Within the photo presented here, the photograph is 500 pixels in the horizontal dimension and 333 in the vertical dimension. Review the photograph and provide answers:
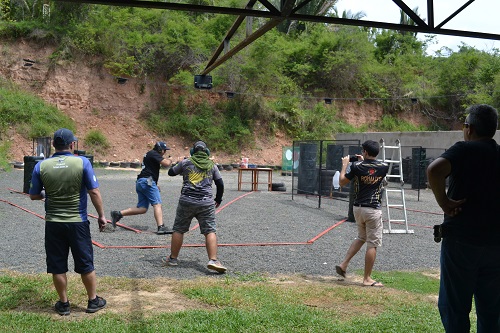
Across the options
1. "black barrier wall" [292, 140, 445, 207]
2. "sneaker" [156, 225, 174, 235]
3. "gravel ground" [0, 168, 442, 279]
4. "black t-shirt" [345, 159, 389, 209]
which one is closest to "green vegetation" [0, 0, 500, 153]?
"black barrier wall" [292, 140, 445, 207]

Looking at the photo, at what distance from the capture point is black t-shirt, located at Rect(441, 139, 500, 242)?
3352 mm

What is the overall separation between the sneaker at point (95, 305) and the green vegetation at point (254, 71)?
29.0m

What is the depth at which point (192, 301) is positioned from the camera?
214 inches

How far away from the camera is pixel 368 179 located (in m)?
6.50

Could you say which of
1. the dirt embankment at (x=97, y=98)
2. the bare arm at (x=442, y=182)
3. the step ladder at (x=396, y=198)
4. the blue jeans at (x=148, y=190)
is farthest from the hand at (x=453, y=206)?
the dirt embankment at (x=97, y=98)

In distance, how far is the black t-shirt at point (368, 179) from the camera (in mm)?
6492

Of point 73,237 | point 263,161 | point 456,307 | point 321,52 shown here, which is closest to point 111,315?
point 73,237

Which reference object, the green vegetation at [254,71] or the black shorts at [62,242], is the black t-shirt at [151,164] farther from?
the green vegetation at [254,71]

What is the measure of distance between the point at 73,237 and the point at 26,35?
3596 centimetres

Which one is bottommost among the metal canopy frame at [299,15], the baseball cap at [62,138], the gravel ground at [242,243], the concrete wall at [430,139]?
the gravel ground at [242,243]

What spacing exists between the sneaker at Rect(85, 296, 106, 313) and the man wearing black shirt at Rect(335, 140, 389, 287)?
10.3ft

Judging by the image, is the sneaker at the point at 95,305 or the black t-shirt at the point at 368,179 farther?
the black t-shirt at the point at 368,179

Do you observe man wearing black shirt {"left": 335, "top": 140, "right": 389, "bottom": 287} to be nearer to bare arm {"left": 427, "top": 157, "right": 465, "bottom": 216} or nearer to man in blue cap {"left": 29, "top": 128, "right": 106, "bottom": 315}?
bare arm {"left": 427, "top": 157, "right": 465, "bottom": 216}

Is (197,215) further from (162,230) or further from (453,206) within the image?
(453,206)
